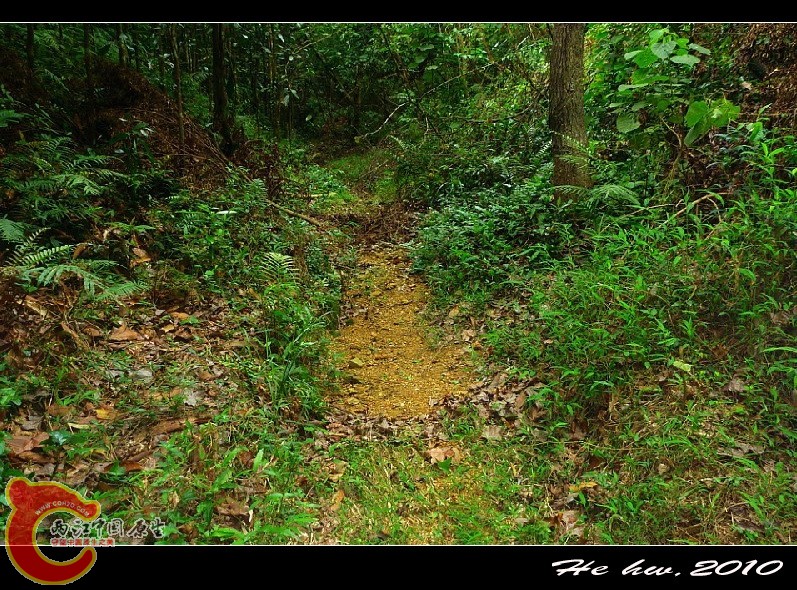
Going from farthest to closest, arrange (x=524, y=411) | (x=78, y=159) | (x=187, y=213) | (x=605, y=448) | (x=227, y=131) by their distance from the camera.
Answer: (x=227, y=131) → (x=187, y=213) → (x=78, y=159) → (x=524, y=411) → (x=605, y=448)

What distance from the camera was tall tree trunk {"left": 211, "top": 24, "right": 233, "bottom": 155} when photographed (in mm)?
7098

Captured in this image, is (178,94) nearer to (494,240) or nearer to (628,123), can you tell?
(494,240)

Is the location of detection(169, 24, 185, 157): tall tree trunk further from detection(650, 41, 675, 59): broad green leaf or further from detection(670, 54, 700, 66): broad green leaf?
detection(670, 54, 700, 66): broad green leaf

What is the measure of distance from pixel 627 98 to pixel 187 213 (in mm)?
4990

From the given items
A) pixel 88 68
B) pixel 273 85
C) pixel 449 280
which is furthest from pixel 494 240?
pixel 273 85

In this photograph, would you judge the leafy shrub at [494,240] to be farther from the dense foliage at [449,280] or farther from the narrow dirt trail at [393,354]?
the narrow dirt trail at [393,354]

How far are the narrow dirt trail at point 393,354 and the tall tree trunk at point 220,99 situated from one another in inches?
120

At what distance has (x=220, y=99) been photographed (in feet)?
23.9

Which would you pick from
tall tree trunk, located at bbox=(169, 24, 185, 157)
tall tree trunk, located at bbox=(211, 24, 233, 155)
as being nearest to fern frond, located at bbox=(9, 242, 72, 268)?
tall tree trunk, located at bbox=(169, 24, 185, 157)

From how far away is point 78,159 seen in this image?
183 inches

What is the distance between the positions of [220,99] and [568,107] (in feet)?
16.8

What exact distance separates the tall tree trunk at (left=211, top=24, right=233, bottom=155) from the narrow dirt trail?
3.05m
